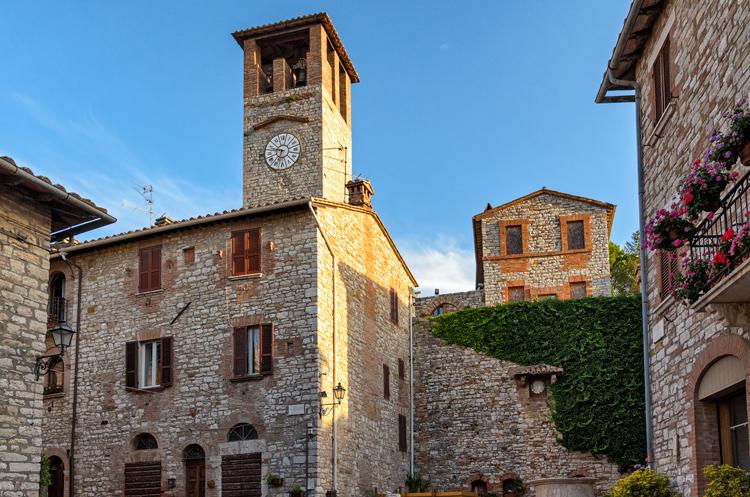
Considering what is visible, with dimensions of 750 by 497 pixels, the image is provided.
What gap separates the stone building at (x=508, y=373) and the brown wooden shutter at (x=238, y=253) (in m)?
7.78

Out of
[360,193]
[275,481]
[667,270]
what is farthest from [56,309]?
[667,270]

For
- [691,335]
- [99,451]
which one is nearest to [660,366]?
[691,335]

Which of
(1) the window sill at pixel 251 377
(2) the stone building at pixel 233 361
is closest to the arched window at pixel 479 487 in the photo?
(2) the stone building at pixel 233 361

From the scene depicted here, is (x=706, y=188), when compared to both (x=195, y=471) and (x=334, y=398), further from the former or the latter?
(x=195, y=471)

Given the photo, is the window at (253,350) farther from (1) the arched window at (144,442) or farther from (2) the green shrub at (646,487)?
(2) the green shrub at (646,487)

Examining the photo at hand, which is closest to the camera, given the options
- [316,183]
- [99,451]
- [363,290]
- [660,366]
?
[660,366]

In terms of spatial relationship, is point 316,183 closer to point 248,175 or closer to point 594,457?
point 248,175

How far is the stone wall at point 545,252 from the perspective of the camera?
99.8 feet

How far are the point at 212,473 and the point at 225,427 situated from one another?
1093 millimetres

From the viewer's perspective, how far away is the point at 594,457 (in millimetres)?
24312

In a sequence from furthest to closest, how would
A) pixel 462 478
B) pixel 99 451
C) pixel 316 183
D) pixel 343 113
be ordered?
pixel 343 113 < pixel 316 183 < pixel 462 478 < pixel 99 451

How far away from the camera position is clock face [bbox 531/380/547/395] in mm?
25375

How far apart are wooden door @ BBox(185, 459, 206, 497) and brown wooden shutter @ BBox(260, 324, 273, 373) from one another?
270cm

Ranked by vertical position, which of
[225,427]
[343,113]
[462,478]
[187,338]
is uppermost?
[343,113]
